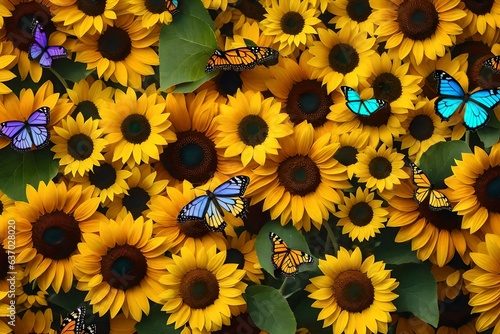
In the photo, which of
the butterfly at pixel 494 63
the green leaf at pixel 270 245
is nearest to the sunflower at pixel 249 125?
the green leaf at pixel 270 245

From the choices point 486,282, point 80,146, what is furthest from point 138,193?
point 486,282

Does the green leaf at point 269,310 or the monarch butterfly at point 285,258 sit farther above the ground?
the monarch butterfly at point 285,258

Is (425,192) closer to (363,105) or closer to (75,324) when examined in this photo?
(363,105)

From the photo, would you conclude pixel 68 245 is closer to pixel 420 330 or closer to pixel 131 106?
pixel 131 106

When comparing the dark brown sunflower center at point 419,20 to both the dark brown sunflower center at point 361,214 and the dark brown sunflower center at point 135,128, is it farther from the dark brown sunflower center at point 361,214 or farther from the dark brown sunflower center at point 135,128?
the dark brown sunflower center at point 135,128

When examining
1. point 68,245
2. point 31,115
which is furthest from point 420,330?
point 31,115


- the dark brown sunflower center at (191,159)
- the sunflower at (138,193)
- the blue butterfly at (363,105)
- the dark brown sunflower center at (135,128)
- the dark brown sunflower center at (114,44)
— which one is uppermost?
the dark brown sunflower center at (114,44)

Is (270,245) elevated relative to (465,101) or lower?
lower
